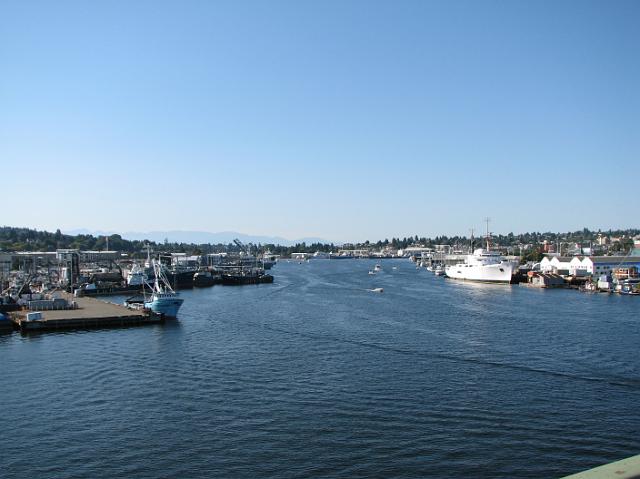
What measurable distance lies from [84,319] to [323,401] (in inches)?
742

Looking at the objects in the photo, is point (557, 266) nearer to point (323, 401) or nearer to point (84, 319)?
→ point (84, 319)

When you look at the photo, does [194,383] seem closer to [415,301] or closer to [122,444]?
[122,444]

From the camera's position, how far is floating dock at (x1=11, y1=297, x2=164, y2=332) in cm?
2747

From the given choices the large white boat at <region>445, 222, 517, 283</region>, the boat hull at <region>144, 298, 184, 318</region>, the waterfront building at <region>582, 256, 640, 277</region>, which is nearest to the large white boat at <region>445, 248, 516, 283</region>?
the large white boat at <region>445, 222, 517, 283</region>

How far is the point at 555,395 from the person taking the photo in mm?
14781

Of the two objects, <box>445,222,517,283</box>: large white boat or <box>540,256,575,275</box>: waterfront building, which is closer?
<box>445,222,517,283</box>: large white boat

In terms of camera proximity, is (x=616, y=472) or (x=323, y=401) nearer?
(x=616, y=472)

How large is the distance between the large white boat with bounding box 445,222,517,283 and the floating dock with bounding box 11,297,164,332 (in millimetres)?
39691

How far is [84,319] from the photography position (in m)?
28.8

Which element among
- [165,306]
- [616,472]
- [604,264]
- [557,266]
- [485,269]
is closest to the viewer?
[616,472]

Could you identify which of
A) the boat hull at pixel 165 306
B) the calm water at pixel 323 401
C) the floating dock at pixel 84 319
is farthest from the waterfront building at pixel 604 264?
the floating dock at pixel 84 319

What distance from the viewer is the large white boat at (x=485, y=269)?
59.2m

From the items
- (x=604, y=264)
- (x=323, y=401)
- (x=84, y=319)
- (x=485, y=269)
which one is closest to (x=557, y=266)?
(x=604, y=264)

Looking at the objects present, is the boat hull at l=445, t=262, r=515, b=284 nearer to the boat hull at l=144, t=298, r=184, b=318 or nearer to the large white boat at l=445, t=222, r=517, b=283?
the large white boat at l=445, t=222, r=517, b=283
